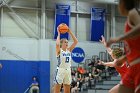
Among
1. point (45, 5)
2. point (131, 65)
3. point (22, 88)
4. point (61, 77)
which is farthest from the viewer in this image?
point (45, 5)

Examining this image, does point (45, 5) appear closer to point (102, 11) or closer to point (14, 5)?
point (14, 5)

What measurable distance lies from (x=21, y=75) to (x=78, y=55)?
4052 mm

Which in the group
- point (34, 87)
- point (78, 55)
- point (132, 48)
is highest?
point (132, 48)

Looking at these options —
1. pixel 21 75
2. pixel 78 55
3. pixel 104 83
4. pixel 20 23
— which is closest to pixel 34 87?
pixel 21 75

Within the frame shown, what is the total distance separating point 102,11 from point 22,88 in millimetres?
7707

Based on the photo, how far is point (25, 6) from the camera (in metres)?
22.2

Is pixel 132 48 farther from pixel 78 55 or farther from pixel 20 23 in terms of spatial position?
pixel 78 55

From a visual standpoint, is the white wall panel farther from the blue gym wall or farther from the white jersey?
the white jersey

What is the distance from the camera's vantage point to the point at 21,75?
2127 centimetres

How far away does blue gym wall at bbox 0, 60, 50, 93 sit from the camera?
2097 centimetres

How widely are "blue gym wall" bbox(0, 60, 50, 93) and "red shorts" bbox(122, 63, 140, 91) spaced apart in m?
17.9

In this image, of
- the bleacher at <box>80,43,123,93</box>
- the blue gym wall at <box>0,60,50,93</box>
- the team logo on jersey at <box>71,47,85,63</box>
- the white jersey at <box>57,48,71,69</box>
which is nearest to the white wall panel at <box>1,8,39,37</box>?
the blue gym wall at <box>0,60,50,93</box>

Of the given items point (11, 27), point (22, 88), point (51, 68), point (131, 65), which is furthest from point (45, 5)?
point (131, 65)

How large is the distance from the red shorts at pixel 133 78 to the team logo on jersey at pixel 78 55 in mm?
18866
